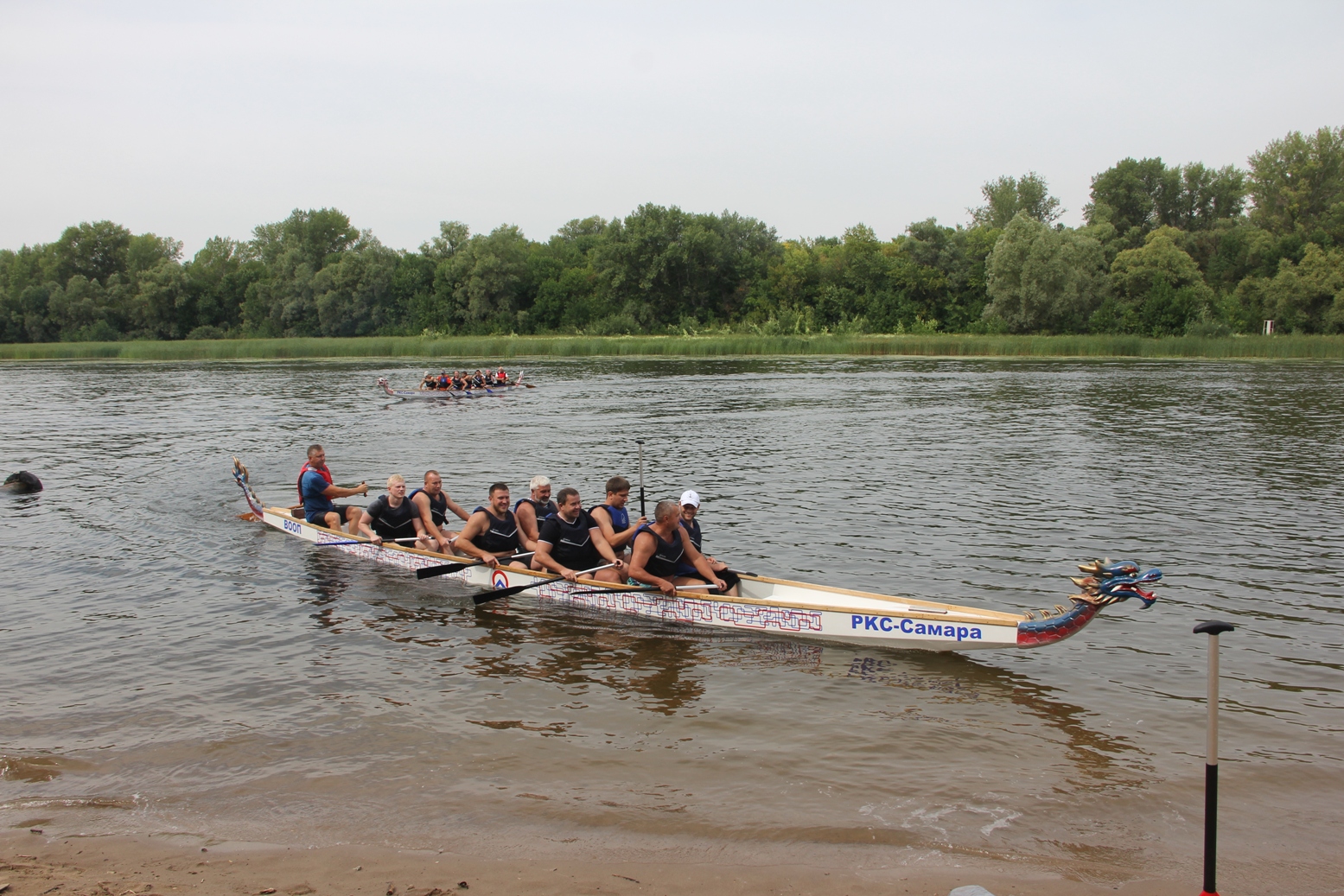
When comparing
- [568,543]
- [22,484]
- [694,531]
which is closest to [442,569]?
[568,543]

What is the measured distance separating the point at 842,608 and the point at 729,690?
1369 mm

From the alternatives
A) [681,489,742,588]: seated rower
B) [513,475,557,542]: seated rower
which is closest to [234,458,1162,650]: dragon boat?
[681,489,742,588]: seated rower

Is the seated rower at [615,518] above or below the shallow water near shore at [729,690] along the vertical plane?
above

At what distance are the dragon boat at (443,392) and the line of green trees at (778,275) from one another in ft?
135

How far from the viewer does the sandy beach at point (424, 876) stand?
5.36m

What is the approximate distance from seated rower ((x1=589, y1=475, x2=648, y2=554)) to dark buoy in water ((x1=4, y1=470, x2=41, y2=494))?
561 inches

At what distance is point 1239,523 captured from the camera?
14.7 metres

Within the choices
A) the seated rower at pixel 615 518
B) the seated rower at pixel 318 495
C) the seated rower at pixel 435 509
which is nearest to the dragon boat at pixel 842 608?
the seated rower at pixel 435 509

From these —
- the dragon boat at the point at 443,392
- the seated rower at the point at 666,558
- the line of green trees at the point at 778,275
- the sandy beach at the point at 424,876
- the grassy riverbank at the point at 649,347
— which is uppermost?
the line of green trees at the point at 778,275

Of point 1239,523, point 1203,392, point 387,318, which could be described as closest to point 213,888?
point 1239,523

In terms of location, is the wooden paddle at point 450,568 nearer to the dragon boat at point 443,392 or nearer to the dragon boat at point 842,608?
the dragon boat at point 842,608

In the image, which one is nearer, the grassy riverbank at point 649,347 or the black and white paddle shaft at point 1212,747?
the black and white paddle shaft at point 1212,747

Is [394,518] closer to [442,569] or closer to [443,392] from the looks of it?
[442,569]

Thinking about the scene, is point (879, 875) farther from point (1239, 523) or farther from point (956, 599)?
point (1239, 523)
